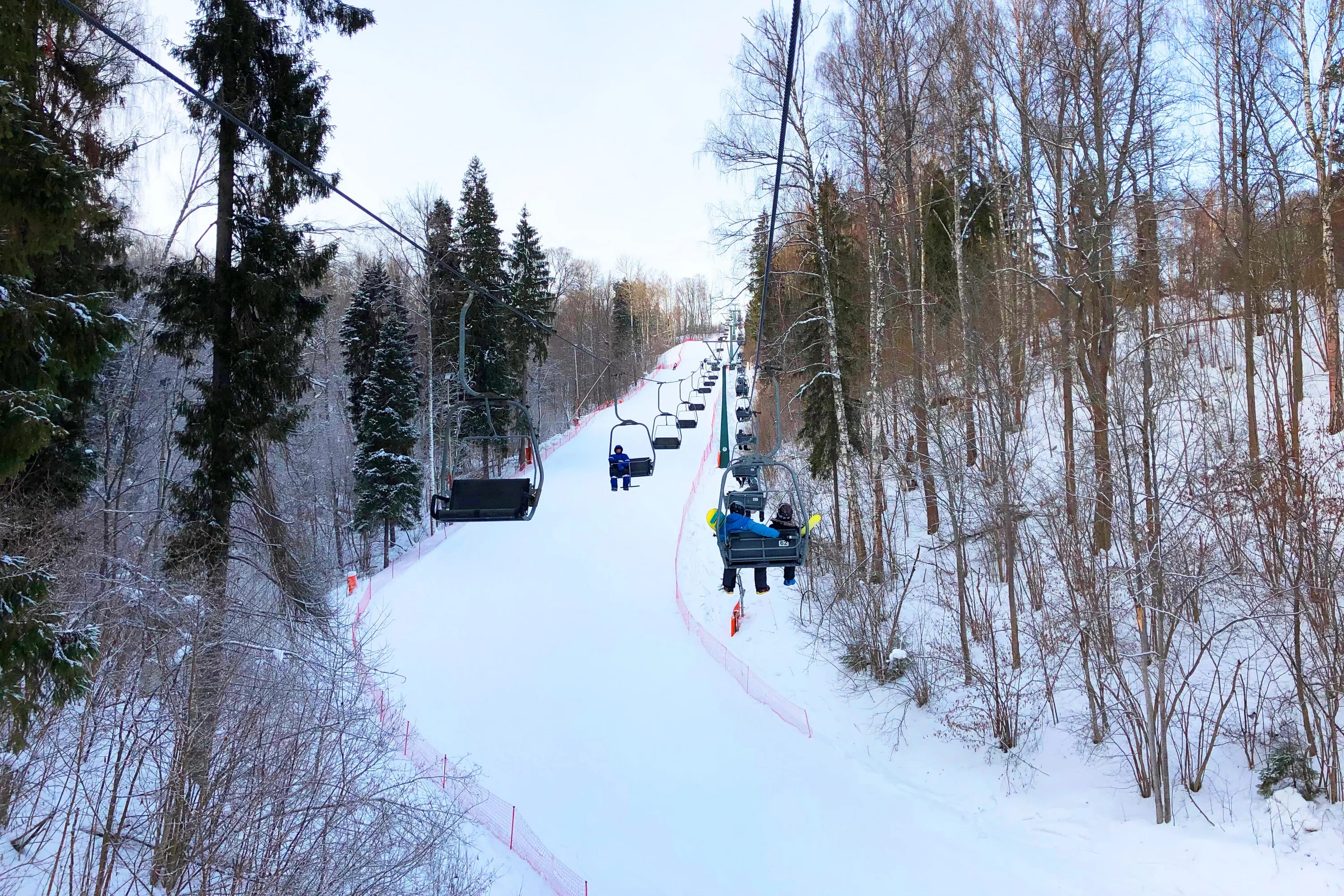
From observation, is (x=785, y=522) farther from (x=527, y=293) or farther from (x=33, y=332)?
(x=527, y=293)

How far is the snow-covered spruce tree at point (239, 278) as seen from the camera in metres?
10.3

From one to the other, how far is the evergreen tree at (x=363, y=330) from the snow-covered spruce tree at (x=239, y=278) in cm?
1584

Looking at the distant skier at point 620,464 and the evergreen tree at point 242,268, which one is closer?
the evergreen tree at point 242,268

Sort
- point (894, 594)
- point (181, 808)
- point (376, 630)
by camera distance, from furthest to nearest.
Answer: point (376, 630) → point (894, 594) → point (181, 808)

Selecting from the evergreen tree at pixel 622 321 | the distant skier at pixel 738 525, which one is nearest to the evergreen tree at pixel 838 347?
the distant skier at pixel 738 525

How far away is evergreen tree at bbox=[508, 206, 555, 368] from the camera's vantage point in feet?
107

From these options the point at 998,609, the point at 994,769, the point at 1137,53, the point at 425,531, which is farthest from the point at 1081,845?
the point at 425,531

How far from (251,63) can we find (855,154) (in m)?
10.6

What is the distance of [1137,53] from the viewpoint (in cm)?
1213

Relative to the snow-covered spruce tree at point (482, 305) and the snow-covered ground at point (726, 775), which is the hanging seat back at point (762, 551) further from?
the snow-covered spruce tree at point (482, 305)

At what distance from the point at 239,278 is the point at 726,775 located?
445 inches

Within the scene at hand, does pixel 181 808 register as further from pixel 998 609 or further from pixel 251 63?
pixel 998 609

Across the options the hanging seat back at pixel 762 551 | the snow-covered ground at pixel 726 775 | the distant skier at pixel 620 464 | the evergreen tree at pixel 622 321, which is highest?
the evergreen tree at pixel 622 321

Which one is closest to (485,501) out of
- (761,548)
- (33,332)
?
(761,548)
